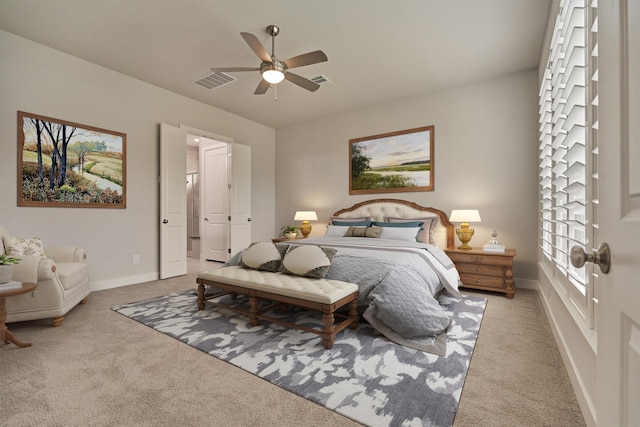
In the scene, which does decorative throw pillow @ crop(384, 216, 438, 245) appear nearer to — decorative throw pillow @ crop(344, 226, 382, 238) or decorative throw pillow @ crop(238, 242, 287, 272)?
decorative throw pillow @ crop(344, 226, 382, 238)

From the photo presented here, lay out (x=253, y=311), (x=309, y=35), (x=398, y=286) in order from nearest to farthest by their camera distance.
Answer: (x=398, y=286), (x=253, y=311), (x=309, y=35)

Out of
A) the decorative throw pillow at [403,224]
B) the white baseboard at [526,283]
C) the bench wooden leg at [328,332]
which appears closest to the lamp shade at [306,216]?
the decorative throw pillow at [403,224]

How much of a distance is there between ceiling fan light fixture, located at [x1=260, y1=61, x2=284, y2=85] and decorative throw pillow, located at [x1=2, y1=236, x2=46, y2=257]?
287 cm

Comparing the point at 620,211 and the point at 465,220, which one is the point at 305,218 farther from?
the point at 620,211

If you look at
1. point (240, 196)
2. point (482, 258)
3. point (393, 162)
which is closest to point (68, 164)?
point (240, 196)

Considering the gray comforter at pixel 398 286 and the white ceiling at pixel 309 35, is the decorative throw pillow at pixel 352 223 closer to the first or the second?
the gray comforter at pixel 398 286

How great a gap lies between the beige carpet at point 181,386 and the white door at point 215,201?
12.4ft

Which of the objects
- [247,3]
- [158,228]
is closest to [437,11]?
[247,3]

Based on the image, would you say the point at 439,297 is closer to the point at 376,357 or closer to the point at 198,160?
the point at 376,357

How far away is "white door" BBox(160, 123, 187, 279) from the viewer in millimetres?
4488

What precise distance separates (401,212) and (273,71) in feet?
9.50

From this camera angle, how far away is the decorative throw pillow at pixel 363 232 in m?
4.27

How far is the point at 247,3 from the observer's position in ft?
8.98

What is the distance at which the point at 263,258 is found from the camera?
297 cm
